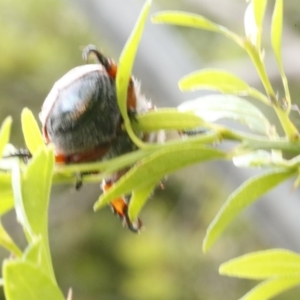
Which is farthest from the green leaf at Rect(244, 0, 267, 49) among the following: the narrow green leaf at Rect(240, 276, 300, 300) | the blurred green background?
the blurred green background

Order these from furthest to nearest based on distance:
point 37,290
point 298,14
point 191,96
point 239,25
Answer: point 239,25 → point 298,14 → point 191,96 → point 37,290

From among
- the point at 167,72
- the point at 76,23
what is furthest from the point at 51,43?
the point at 167,72

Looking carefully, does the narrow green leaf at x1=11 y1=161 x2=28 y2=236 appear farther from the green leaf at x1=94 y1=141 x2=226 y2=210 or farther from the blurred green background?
the blurred green background

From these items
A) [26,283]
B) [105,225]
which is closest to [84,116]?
[26,283]

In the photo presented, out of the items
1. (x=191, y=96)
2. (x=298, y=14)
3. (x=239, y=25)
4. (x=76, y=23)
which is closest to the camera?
(x=191, y=96)

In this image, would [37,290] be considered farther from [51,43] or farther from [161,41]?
[51,43]

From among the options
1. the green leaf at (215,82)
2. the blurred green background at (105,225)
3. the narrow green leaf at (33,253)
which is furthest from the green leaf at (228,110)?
the blurred green background at (105,225)

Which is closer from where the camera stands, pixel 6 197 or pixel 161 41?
pixel 6 197
